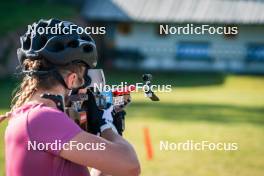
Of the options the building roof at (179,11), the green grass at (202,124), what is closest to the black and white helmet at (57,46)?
the green grass at (202,124)

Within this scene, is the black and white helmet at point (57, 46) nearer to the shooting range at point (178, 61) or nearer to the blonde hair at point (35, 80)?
the blonde hair at point (35, 80)

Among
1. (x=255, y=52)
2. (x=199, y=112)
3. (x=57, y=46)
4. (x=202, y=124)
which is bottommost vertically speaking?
(x=57, y=46)

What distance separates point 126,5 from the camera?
36406mm

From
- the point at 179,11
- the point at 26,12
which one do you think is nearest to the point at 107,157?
the point at 26,12

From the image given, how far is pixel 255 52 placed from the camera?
35.5 m

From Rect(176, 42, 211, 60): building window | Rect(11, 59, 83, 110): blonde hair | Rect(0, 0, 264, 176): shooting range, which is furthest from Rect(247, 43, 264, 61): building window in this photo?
Rect(11, 59, 83, 110): blonde hair

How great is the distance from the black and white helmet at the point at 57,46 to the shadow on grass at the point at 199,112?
13167mm

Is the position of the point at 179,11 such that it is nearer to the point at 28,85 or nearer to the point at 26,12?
the point at 26,12

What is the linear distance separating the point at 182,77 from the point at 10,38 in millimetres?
8522

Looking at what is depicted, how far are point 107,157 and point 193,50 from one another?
112 ft

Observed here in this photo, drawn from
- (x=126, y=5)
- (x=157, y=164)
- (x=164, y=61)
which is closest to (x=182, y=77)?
(x=164, y=61)

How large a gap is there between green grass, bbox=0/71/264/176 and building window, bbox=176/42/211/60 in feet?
17.9

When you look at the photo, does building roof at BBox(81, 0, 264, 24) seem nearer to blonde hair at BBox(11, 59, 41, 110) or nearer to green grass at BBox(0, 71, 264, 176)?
green grass at BBox(0, 71, 264, 176)

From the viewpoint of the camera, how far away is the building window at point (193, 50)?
117 feet
